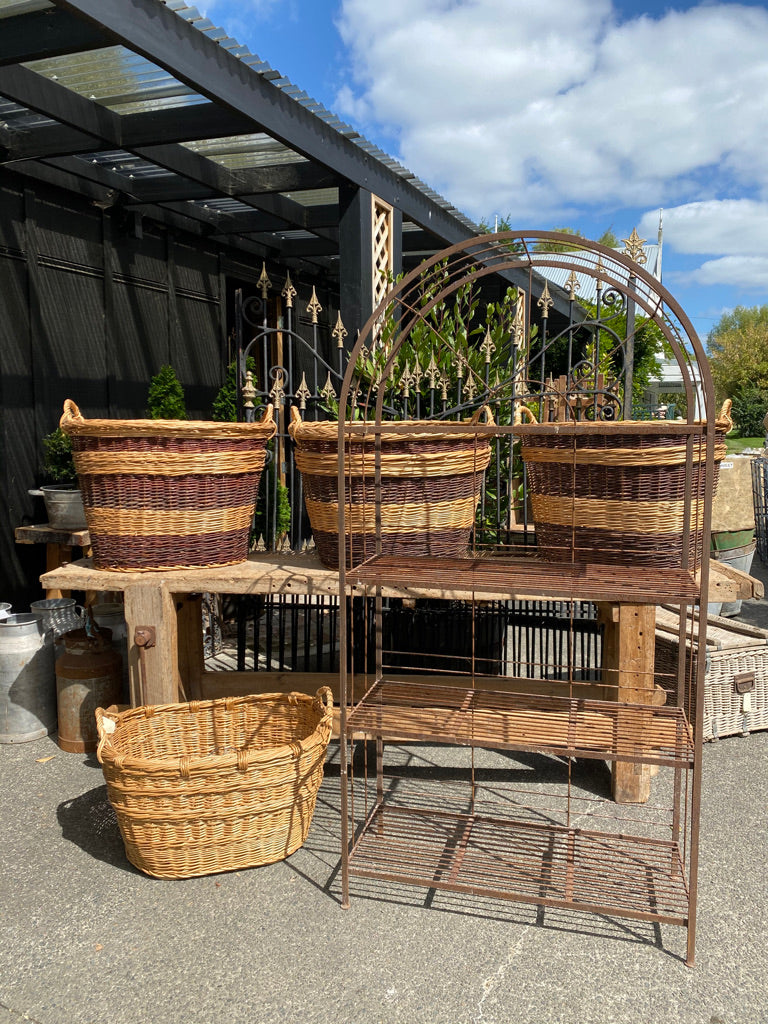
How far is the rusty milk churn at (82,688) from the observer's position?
3713 mm

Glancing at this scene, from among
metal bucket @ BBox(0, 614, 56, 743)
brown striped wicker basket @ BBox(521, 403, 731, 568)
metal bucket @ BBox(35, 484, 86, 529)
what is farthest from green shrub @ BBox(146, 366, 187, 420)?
brown striped wicker basket @ BBox(521, 403, 731, 568)

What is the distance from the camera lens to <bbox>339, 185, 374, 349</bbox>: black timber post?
5215 mm

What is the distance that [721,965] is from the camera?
2305 millimetres

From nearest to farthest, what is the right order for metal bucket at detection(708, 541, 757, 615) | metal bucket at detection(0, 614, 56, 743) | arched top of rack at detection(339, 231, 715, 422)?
arched top of rack at detection(339, 231, 715, 422)
metal bucket at detection(0, 614, 56, 743)
metal bucket at detection(708, 541, 757, 615)

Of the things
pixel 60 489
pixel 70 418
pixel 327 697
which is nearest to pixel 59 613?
pixel 60 489

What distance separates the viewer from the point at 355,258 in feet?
17.3

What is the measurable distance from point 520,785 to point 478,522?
5.43 ft

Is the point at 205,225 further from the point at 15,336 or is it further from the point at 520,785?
the point at 520,785

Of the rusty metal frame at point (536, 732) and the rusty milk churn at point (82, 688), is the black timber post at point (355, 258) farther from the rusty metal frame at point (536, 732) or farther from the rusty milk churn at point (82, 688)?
the rusty milk churn at point (82, 688)

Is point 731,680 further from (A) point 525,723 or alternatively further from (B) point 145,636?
(B) point 145,636

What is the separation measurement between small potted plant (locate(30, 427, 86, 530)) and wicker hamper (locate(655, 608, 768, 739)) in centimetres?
331

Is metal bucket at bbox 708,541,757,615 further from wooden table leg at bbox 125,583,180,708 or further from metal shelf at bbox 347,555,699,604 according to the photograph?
wooden table leg at bbox 125,583,180,708

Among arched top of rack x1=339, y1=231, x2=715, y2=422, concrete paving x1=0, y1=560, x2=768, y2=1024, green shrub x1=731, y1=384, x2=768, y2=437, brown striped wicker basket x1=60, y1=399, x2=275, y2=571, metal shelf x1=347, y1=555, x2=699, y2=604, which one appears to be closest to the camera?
concrete paving x1=0, y1=560, x2=768, y2=1024

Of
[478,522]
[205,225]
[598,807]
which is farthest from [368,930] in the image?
[205,225]
